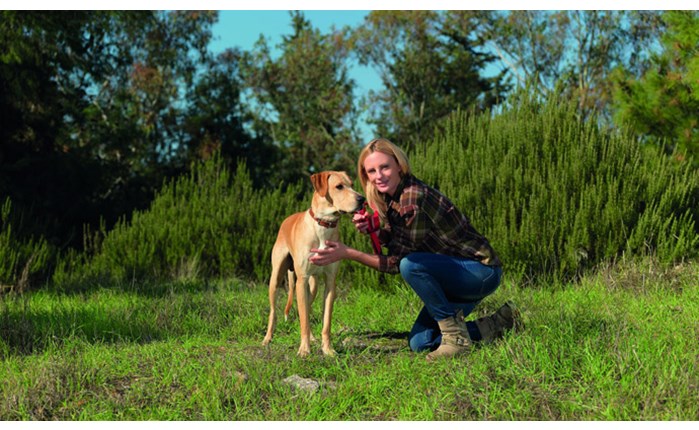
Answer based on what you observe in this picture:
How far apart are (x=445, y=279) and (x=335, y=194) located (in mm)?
917

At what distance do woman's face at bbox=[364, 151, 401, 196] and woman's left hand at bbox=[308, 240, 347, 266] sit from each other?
51cm

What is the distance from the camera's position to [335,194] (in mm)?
4449

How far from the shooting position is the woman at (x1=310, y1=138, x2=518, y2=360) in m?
4.60

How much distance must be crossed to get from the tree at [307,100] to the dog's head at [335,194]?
16.9 meters

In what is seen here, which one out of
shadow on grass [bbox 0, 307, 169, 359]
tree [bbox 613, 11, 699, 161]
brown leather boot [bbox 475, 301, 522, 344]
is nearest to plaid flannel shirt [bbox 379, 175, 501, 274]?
brown leather boot [bbox 475, 301, 522, 344]

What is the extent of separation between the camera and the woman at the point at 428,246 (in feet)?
15.1

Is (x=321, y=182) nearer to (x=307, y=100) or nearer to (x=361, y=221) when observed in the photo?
(x=361, y=221)

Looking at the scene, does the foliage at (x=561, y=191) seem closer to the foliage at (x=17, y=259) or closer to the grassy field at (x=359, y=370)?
the grassy field at (x=359, y=370)

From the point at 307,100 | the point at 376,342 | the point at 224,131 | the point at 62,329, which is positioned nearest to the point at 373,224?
the point at 376,342

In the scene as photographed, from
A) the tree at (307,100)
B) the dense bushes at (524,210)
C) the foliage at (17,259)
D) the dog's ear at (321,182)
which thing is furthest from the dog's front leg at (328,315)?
the tree at (307,100)

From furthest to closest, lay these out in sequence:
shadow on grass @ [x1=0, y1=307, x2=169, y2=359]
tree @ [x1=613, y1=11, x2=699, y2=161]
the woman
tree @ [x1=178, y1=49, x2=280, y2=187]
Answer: tree @ [x1=178, y1=49, x2=280, y2=187]
tree @ [x1=613, y1=11, x2=699, y2=161]
shadow on grass @ [x1=0, y1=307, x2=169, y2=359]
the woman

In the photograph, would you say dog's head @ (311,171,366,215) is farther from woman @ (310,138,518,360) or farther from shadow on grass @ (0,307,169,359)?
shadow on grass @ (0,307,169,359)

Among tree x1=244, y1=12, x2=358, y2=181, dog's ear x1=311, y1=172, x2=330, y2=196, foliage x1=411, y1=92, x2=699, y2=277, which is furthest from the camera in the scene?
tree x1=244, y1=12, x2=358, y2=181

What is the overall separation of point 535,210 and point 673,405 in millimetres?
4244
